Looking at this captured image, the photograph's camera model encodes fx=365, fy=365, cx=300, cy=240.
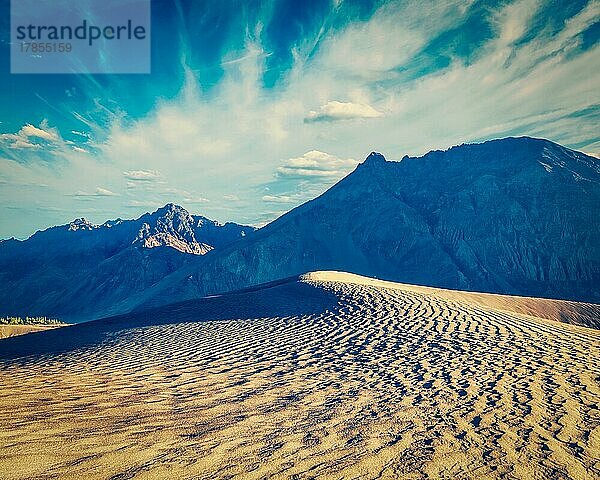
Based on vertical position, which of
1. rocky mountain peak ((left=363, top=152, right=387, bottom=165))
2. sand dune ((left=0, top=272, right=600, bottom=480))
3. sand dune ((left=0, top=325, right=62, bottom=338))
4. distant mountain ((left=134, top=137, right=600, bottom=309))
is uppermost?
rocky mountain peak ((left=363, top=152, right=387, bottom=165))

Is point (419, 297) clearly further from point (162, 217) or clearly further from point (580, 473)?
point (162, 217)

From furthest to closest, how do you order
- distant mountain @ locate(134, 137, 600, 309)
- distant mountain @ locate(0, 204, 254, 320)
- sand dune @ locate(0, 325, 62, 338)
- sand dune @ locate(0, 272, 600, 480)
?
distant mountain @ locate(0, 204, 254, 320), distant mountain @ locate(134, 137, 600, 309), sand dune @ locate(0, 325, 62, 338), sand dune @ locate(0, 272, 600, 480)

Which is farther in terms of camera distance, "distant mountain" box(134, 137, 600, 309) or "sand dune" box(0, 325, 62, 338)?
"distant mountain" box(134, 137, 600, 309)

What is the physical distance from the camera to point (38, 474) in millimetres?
3723

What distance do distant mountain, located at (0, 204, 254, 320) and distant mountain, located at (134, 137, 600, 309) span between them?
13502 millimetres

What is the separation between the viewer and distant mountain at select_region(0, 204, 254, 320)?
83.6 meters

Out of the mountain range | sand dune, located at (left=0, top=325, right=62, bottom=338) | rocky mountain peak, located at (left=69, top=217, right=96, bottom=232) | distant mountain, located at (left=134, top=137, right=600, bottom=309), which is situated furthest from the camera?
rocky mountain peak, located at (left=69, top=217, right=96, bottom=232)

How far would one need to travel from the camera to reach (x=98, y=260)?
107 metres

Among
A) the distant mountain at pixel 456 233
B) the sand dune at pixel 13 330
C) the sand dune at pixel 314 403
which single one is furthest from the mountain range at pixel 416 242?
the sand dune at pixel 314 403

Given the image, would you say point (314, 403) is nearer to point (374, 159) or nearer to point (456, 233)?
point (456, 233)

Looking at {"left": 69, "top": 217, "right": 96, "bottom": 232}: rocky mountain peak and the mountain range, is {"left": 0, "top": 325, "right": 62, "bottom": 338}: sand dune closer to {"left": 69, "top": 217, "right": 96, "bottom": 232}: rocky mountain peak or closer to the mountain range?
the mountain range

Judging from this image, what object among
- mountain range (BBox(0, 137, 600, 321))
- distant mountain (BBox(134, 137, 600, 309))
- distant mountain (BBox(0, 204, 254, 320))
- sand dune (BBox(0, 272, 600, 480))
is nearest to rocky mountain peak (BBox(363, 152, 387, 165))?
mountain range (BBox(0, 137, 600, 321))

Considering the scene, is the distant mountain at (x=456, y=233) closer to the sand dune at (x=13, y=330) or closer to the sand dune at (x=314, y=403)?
the sand dune at (x=13, y=330)

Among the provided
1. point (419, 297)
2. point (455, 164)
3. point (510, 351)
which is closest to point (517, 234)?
point (455, 164)
